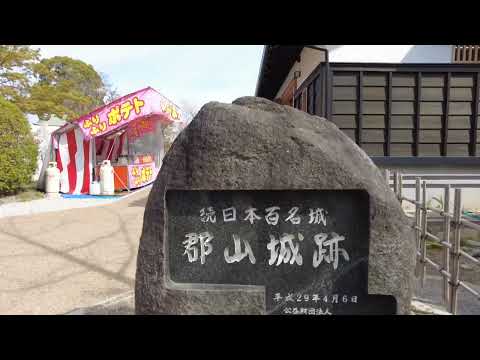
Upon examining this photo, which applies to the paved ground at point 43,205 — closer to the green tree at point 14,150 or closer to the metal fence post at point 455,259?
the green tree at point 14,150

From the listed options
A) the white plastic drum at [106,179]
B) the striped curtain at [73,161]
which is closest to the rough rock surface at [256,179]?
the white plastic drum at [106,179]

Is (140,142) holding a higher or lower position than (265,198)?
higher

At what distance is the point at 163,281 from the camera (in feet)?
7.24

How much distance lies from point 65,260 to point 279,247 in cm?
375

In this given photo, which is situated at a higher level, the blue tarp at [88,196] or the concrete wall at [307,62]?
the concrete wall at [307,62]

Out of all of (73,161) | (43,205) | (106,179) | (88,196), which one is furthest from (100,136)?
(43,205)

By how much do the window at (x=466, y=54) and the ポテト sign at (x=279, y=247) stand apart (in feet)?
20.8

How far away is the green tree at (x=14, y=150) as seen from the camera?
7918 mm

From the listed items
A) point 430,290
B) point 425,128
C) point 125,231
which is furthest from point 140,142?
point 430,290

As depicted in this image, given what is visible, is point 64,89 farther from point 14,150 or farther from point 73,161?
point 14,150

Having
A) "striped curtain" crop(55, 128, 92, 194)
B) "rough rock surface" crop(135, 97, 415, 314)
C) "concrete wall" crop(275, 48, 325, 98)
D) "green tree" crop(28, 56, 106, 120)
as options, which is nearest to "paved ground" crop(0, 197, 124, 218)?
"striped curtain" crop(55, 128, 92, 194)

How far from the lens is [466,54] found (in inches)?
260

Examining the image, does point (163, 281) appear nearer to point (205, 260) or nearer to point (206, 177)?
point (205, 260)
